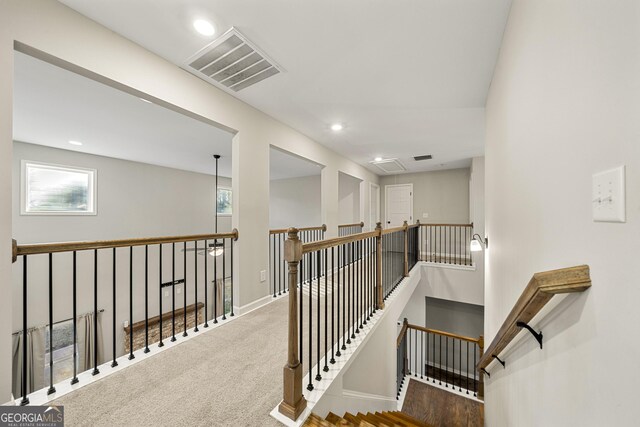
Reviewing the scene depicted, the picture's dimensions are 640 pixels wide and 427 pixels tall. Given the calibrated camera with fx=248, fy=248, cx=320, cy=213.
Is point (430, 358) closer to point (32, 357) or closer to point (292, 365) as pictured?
→ point (292, 365)

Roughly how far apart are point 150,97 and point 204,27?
2.41 ft

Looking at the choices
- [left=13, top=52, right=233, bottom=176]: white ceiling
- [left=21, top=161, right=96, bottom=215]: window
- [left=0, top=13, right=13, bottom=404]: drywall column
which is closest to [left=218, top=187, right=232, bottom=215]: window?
[left=13, top=52, right=233, bottom=176]: white ceiling

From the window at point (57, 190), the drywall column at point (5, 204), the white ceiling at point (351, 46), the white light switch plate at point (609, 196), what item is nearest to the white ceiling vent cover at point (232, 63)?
the white ceiling at point (351, 46)

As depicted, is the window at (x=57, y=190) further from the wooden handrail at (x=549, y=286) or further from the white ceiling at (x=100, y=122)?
the wooden handrail at (x=549, y=286)

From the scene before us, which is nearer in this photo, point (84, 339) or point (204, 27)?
point (204, 27)

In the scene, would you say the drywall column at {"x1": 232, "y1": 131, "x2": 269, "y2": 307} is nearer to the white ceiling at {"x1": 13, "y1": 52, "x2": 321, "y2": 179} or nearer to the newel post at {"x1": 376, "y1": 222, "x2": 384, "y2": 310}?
the white ceiling at {"x1": 13, "y1": 52, "x2": 321, "y2": 179}

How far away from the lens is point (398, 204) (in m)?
7.21

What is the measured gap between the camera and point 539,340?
0.94 m

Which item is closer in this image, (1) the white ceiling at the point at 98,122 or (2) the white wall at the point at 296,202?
(1) the white ceiling at the point at 98,122

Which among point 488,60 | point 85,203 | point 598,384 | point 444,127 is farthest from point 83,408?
point 85,203

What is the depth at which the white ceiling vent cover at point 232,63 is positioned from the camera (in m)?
1.89

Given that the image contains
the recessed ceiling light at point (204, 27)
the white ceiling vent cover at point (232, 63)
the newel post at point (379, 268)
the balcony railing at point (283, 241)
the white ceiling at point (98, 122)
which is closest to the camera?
the recessed ceiling light at point (204, 27)

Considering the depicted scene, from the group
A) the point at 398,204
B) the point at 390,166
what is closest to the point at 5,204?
the point at 390,166

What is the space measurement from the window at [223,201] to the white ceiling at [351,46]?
5.06 metres
